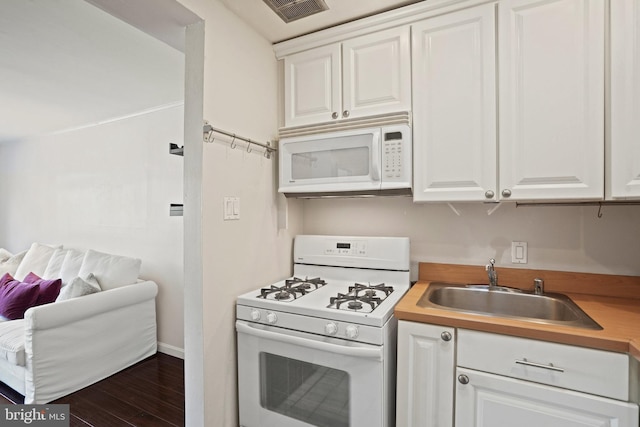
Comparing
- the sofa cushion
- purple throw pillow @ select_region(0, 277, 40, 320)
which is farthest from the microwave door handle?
purple throw pillow @ select_region(0, 277, 40, 320)

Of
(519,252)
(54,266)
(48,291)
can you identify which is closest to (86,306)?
(48,291)

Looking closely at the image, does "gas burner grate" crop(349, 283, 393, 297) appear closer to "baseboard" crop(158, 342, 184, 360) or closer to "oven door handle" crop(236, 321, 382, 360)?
"oven door handle" crop(236, 321, 382, 360)

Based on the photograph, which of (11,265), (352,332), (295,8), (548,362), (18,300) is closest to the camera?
(548,362)

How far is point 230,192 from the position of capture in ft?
5.16

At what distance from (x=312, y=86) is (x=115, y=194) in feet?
8.47

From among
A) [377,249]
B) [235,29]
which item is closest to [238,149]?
[235,29]

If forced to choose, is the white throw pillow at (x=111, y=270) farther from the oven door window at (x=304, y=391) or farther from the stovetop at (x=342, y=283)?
the oven door window at (x=304, y=391)

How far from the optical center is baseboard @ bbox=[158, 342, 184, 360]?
2.80 m

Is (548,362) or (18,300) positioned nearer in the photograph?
(548,362)

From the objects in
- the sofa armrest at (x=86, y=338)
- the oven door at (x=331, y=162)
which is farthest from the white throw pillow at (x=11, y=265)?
the oven door at (x=331, y=162)

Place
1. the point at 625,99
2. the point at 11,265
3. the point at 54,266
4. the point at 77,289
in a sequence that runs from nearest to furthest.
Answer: the point at 625,99
the point at 77,289
the point at 54,266
the point at 11,265

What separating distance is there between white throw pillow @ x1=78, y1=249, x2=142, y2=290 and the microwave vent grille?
1.92m

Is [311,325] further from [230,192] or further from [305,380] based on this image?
[230,192]

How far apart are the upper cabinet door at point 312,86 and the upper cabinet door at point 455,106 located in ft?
1.46
